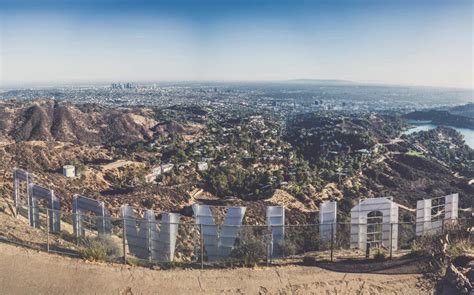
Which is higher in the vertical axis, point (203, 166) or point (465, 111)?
point (465, 111)

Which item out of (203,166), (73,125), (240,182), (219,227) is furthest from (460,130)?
(219,227)

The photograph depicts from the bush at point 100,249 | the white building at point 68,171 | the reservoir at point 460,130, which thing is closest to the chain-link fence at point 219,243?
the bush at point 100,249

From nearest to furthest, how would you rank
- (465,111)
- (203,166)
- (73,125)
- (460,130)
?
(203,166) < (73,125) < (460,130) < (465,111)

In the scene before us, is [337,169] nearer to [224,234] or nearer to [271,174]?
[271,174]

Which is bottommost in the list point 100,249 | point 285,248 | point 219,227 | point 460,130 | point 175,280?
point 460,130

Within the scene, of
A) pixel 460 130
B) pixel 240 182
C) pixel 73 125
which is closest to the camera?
pixel 240 182

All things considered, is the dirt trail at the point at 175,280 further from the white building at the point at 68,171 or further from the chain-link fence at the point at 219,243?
the white building at the point at 68,171

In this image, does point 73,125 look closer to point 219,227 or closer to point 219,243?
point 219,227

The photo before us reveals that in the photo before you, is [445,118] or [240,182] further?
[445,118]
